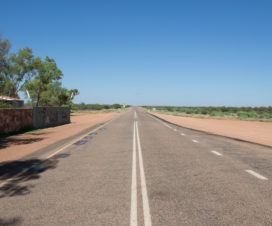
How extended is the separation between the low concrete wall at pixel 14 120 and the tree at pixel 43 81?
24960 millimetres

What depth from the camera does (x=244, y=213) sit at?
388cm

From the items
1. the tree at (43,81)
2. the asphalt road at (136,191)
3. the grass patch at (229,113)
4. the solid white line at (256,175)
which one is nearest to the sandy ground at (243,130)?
the solid white line at (256,175)

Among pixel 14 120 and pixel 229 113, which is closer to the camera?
pixel 14 120

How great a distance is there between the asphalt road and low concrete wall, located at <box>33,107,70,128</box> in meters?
13.0

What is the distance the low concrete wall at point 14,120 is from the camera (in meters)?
15.3

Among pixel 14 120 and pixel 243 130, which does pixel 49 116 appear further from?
pixel 243 130

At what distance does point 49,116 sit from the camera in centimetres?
2228

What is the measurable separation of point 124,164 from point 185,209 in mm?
3691

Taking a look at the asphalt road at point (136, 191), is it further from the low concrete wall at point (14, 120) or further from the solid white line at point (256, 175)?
the low concrete wall at point (14, 120)

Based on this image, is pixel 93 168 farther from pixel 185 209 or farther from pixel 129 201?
pixel 185 209

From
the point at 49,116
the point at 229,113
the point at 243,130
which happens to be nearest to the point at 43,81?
the point at 49,116

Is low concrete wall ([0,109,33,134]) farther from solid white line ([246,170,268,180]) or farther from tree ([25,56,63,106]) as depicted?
tree ([25,56,63,106])

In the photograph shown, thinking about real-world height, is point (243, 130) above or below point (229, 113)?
below

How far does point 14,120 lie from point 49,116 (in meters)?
5.60
